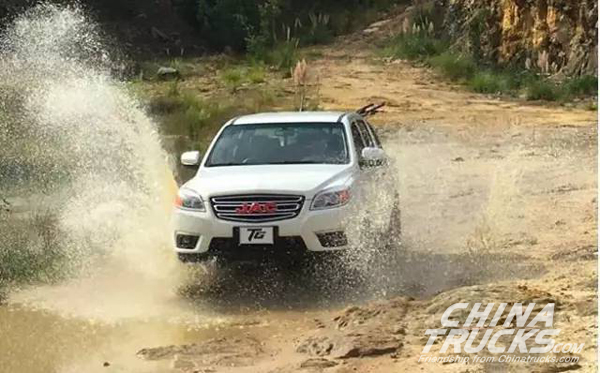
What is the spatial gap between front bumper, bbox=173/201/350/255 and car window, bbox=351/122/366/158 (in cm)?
157

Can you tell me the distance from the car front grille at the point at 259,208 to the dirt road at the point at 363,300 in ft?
2.35

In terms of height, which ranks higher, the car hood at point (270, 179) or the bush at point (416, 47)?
the car hood at point (270, 179)

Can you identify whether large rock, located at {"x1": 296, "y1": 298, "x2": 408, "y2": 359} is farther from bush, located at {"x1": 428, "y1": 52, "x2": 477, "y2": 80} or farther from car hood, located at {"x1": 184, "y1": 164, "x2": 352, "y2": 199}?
bush, located at {"x1": 428, "y1": 52, "x2": 477, "y2": 80}

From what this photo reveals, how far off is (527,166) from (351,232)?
8011 millimetres

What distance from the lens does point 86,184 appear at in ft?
54.1

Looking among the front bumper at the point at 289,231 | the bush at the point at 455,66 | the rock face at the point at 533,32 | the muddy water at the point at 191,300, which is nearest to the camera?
the muddy water at the point at 191,300

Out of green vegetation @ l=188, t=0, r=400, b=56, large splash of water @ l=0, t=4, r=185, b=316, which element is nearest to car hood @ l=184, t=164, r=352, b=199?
large splash of water @ l=0, t=4, r=185, b=316

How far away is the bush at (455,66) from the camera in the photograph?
95.2ft

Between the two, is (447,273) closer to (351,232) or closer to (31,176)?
(351,232)

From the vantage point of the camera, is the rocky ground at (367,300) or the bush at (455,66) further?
the bush at (455,66)

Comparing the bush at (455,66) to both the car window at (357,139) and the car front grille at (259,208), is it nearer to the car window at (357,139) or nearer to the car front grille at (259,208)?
the car window at (357,139)

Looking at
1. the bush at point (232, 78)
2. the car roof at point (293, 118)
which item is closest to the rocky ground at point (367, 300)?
the car roof at point (293, 118)

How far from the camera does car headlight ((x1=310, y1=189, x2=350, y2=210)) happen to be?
9547mm

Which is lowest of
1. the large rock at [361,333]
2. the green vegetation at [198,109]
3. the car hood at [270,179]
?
the green vegetation at [198,109]
